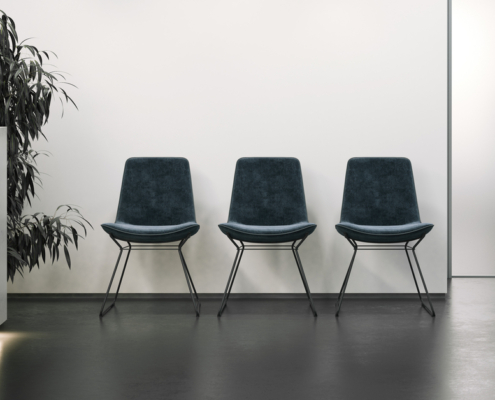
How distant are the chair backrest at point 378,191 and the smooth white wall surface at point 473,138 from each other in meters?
Answer: 0.99

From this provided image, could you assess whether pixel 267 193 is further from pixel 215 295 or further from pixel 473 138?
pixel 473 138

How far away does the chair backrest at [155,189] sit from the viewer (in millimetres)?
3639

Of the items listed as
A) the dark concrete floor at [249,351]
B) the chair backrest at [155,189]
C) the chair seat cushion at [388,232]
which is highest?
the chair backrest at [155,189]

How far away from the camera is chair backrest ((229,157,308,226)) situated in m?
3.64

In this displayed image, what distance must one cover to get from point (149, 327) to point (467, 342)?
5.66 ft

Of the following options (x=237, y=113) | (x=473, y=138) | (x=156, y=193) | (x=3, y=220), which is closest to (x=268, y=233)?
(x=156, y=193)

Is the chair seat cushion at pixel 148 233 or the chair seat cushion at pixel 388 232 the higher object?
the chair seat cushion at pixel 148 233

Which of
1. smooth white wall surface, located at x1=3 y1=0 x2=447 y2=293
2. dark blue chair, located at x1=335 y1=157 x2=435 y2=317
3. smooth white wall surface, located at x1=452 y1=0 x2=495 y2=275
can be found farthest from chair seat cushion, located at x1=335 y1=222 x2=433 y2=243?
smooth white wall surface, located at x1=452 y1=0 x2=495 y2=275

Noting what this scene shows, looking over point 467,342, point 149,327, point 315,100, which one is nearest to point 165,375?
point 149,327

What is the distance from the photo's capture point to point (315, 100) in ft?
12.4

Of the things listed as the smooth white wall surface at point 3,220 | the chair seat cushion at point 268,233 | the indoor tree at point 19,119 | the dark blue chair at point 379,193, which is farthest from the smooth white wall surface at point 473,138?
the smooth white wall surface at point 3,220

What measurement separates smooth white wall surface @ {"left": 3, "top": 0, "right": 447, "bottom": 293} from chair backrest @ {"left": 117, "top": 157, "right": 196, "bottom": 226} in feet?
0.59

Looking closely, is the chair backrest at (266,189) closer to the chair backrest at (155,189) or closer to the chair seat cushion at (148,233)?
the chair backrest at (155,189)

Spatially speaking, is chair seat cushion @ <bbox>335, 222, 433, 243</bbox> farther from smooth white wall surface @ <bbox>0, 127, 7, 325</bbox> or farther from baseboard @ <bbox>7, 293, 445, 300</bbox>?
smooth white wall surface @ <bbox>0, 127, 7, 325</bbox>
